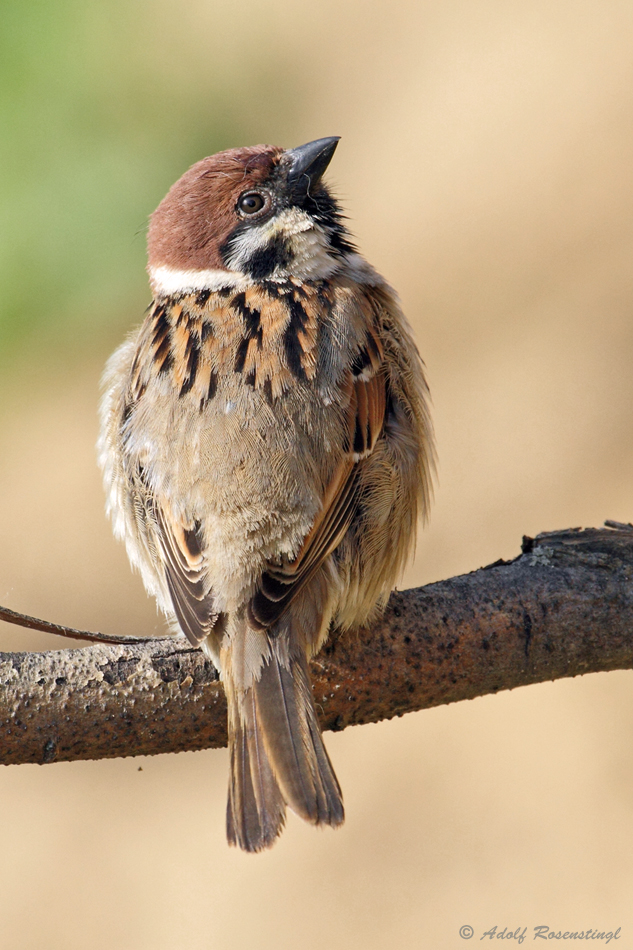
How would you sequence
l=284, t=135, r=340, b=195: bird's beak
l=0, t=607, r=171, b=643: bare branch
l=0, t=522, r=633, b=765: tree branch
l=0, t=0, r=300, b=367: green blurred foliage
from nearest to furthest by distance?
l=0, t=607, r=171, b=643: bare branch
l=0, t=522, r=633, b=765: tree branch
l=284, t=135, r=340, b=195: bird's beak
l=0, t=0, r=300, b=367: green blurred foliage

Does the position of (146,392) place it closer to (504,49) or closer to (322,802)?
(322,802)

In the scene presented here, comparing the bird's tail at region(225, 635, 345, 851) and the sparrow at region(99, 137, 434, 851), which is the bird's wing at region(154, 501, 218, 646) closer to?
the sparrow at region(99, 137, 434, 851)

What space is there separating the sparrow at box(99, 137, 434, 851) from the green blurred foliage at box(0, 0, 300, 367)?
4.08ft

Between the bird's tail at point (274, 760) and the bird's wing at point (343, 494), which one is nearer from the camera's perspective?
the bird's tail at point (274, 760)

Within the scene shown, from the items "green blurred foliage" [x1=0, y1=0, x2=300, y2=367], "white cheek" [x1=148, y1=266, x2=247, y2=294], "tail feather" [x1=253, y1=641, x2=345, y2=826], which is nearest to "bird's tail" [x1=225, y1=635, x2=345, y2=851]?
"tail feather" [x1=253, y1=641, x2=345, y2=826]

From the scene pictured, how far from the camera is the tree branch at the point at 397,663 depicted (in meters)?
2.77

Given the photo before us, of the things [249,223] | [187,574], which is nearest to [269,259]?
[249,223]

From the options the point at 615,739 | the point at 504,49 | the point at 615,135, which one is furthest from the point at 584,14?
the point at 615,739

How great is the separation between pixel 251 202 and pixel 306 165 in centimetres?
26

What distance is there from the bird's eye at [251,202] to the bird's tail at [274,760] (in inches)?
66.4

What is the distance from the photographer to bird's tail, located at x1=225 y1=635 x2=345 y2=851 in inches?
109

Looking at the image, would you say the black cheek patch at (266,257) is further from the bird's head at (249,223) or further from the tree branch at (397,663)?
the tree branch at (397,663)

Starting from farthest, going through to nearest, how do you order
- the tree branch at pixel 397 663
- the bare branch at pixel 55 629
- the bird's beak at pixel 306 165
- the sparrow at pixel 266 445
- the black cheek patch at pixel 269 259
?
the bird's beak at pixel 306 165, the black cheek patch at pixel 269 259, the sparrow at pixel 266 445, the tree branch at pixel 397 663, the bare branch at pixel 55 629

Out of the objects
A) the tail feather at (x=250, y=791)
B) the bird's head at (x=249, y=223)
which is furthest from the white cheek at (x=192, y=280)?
the tail feather at (x=250, y=791)
